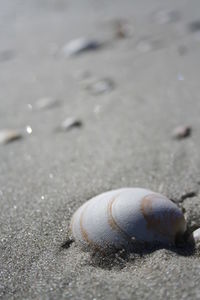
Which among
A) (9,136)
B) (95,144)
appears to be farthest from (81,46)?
(95,144)

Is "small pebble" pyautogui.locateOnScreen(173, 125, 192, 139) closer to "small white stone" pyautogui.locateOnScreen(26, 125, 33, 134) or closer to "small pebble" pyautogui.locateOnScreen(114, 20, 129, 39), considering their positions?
"small white stone" pyautogui.locateOnScreen(26, 125, 33, 134)

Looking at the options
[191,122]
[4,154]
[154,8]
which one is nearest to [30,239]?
[4,154]

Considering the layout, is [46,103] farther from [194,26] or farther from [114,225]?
[194,26]

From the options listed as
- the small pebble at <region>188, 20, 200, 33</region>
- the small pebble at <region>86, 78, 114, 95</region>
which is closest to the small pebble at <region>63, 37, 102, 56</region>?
the small pebble at <region>86, 78, 114, 95</region>

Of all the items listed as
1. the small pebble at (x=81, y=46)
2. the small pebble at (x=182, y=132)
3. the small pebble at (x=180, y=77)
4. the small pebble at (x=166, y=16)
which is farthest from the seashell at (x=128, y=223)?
the small pebble at (x=166, y=16)

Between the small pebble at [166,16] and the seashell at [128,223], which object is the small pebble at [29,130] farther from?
the small pebble at [166,16]

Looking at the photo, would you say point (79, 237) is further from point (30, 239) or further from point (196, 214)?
point (196, 214)
